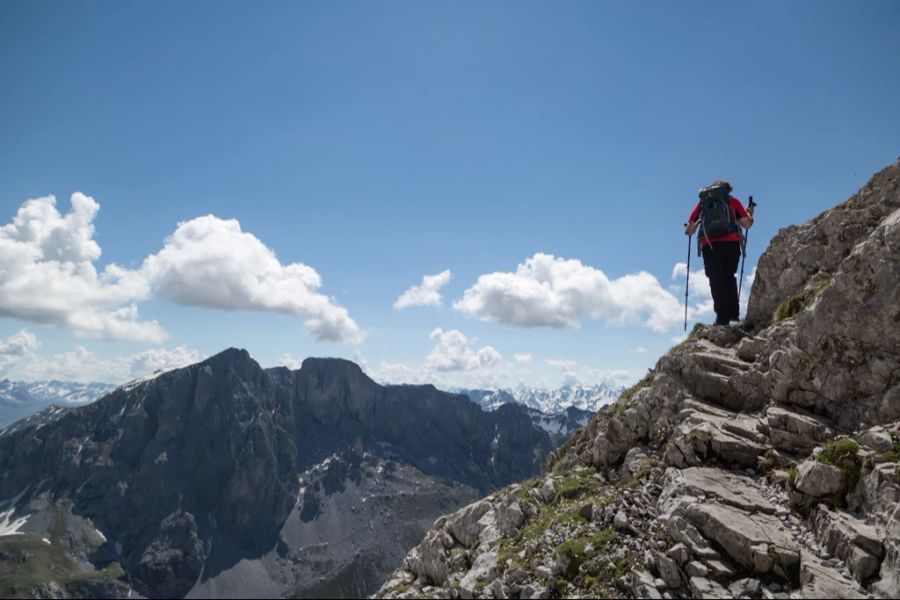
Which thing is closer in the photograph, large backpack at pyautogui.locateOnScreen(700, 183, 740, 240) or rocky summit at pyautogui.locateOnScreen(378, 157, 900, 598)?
rocky summit at pyautogui.locateOnScreen(378, 157, 900, 598)

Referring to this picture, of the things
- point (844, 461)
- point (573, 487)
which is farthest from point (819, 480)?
point (573, 487)

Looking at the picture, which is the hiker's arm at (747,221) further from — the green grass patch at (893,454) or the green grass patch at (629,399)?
the green grass patch at (893,454)

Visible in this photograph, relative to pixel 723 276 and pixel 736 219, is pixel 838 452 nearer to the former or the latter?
pixel 723 276

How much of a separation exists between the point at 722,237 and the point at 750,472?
12.6 metres

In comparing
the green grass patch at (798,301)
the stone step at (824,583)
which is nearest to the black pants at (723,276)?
the green grass patch at (798,301)

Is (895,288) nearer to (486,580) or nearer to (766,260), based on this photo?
(766,260)

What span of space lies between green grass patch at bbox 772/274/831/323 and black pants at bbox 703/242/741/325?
9.21 feet

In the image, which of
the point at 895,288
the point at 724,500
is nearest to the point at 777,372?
the point at 895,288

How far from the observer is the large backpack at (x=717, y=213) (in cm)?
2423

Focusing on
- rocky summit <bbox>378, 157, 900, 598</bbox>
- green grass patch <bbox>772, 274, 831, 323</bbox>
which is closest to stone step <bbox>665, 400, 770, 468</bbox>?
rocky summit <bbox>378, 157, 900, 598</bbox>

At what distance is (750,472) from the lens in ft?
54.0

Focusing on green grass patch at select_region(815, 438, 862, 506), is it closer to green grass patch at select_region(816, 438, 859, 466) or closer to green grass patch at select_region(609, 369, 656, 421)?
green grass patch at select_region(816, 438, 859, 466)

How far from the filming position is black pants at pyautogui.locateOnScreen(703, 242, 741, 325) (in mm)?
24547

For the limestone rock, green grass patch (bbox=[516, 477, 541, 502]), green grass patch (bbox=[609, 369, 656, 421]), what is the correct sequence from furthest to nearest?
green grass patch (bbox=[609, 369, 656, 421]) < green grass patch (bbox=[516, 477, 541, 502]) < the limestone rock
